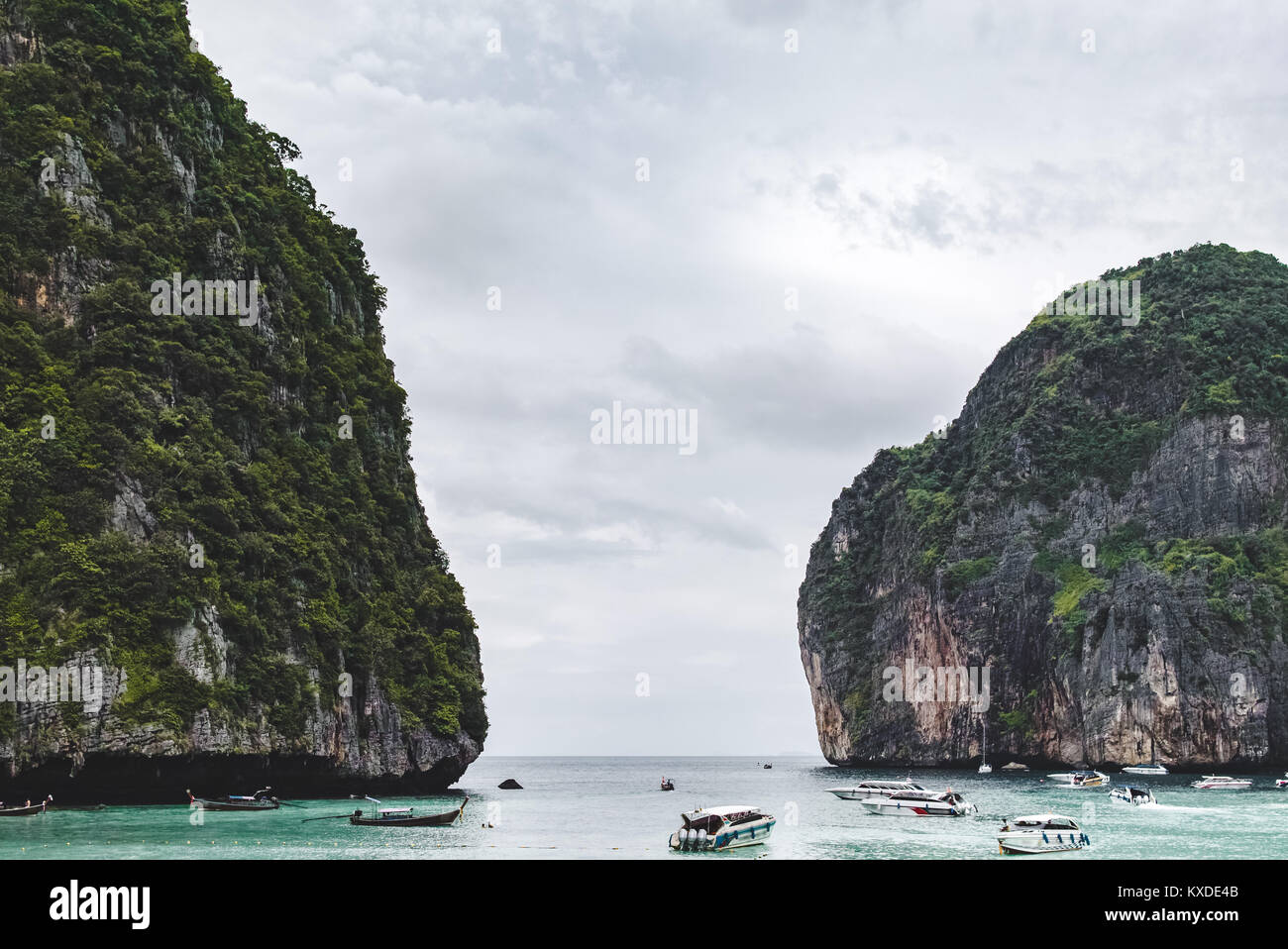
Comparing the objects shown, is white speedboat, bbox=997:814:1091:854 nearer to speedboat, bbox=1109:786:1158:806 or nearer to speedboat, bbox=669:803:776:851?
speedboat, bbox=669:803:776:851

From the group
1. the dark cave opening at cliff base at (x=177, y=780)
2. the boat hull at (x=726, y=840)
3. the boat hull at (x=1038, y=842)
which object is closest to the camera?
the boat hull at (x=1038, y=842)

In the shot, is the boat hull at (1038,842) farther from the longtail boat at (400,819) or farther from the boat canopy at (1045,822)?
the longtail boat at (400,819)

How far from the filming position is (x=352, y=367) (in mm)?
80562

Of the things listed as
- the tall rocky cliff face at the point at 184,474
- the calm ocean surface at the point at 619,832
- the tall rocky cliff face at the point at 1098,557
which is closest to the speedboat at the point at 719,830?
the calm ocean surface at the point at 619,832

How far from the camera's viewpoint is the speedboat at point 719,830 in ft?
139

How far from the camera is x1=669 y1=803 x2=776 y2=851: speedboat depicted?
1671 inches

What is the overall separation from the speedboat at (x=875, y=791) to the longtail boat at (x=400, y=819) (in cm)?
2728

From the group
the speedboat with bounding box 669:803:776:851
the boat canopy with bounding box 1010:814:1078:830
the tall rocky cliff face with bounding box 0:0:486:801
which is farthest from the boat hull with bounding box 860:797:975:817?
the tall rocky cliff face with bounding box 0:0:486:801

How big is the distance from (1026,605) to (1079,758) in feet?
49.8

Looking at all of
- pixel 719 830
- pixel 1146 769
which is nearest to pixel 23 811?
pixel 719 830

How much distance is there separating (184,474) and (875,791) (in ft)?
145

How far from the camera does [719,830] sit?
42906 mm
